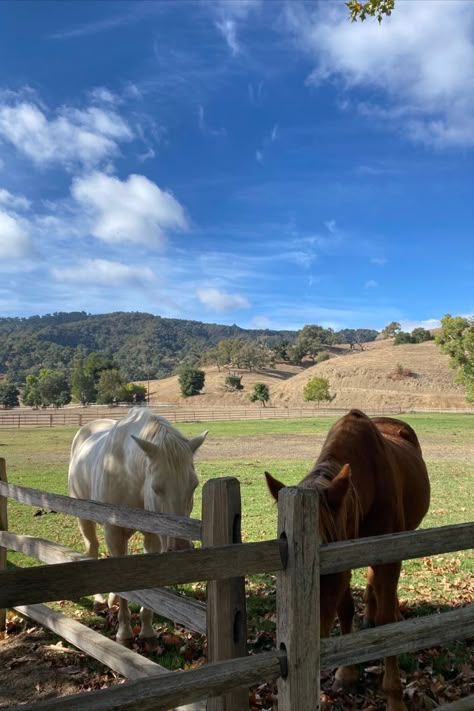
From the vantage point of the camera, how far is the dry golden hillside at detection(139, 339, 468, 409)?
271 feet

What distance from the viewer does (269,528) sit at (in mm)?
9430

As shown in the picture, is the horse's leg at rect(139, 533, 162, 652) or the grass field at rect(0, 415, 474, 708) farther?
the grass field at rect(0, 415, 474, 708)

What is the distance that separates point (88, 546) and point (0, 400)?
98970 millimetres

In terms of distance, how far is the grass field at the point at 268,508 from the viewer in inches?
227

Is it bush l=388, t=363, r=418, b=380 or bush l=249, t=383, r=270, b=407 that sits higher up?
bush l=388, t=363, r=418, b=380

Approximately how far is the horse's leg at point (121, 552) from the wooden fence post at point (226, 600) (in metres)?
2.37

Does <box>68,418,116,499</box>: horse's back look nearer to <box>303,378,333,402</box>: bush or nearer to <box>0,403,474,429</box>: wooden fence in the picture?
<box>0,403,474,429</box>: wooden fence

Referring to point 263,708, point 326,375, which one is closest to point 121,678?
point 263,708

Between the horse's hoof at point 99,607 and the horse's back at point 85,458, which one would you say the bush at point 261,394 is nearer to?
the horse's back at point 85,458

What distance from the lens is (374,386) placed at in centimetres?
9450

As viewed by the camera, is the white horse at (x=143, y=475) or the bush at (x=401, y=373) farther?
the bush at (x=401, y=373)

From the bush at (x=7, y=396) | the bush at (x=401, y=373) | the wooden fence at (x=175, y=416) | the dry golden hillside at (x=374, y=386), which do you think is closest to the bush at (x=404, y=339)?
the dry golden hillside at (x=374, y=386)

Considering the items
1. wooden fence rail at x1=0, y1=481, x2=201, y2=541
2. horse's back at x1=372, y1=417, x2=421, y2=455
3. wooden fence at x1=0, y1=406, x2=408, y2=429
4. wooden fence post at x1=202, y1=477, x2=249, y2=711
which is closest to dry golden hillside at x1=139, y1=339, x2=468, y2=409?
wooden fence at x1=0, y1=406, x2=408, y2=429

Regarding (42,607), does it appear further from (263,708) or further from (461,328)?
(461,328)
